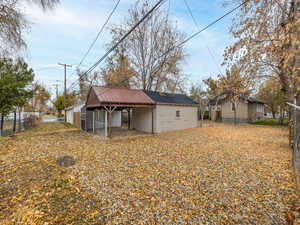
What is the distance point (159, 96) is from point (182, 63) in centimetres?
591

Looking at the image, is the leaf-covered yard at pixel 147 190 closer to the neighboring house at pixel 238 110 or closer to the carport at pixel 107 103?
the carport at pixel 107 103

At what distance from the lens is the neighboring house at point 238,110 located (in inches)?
768

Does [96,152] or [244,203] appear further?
[96,152]

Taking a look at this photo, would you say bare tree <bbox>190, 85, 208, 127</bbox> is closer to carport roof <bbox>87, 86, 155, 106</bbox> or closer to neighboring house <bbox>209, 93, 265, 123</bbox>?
neighboring house <bbox>209, 93, 265, 123</bbox>

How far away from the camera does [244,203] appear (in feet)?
9.77

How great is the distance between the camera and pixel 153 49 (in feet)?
55.7

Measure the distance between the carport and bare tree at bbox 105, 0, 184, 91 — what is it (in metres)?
5.38

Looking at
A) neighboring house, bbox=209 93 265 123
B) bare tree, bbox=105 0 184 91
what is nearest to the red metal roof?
bare tree, bbox=105 0 184 91

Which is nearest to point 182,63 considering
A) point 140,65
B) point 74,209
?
point 140,65

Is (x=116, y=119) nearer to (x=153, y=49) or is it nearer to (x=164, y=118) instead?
(x=164, y=118)

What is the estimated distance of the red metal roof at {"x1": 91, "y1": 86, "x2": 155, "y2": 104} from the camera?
972cm

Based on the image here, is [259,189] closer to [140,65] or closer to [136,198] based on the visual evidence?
[136,198]

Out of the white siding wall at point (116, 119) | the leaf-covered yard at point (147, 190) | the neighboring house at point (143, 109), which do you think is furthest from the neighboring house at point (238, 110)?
the leaf-covered yard at point (147, 190)

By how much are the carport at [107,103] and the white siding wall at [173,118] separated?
1188mm
